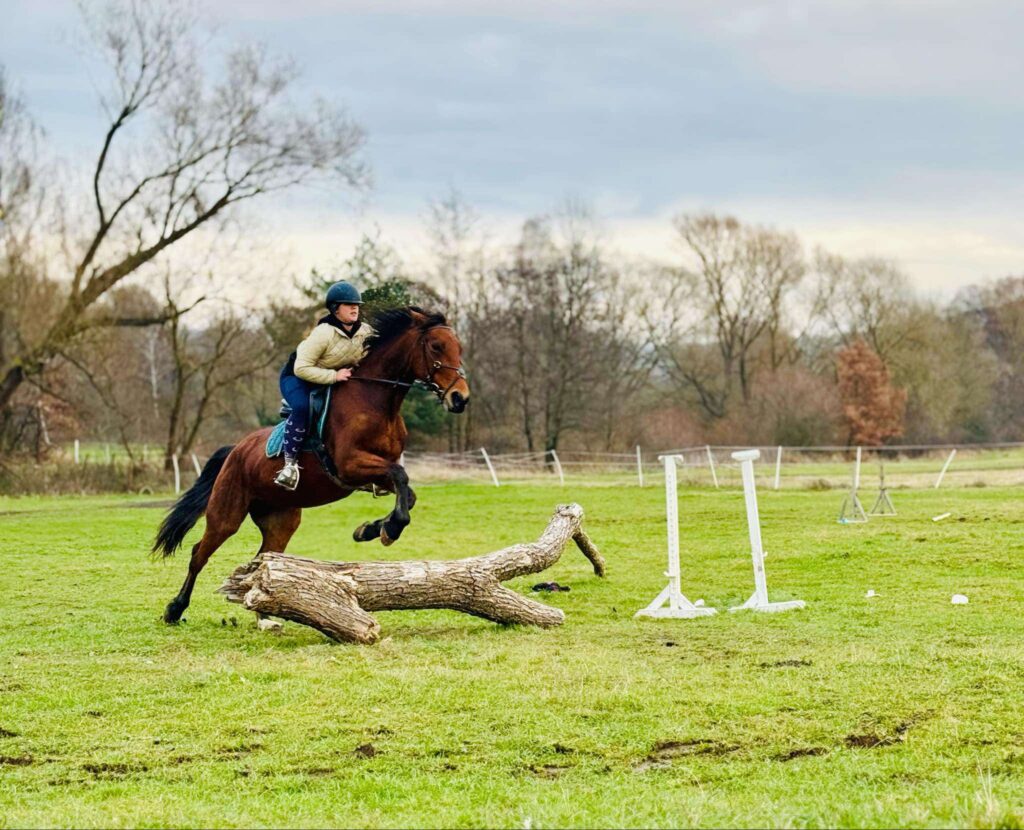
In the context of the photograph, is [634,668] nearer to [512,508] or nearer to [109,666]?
[109,666]

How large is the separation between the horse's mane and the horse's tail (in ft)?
7.16

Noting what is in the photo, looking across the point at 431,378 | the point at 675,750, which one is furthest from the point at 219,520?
the point at 675,750

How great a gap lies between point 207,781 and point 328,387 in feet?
15.5

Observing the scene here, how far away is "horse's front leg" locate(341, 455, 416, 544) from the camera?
907 cm

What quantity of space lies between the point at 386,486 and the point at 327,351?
1.28 meters

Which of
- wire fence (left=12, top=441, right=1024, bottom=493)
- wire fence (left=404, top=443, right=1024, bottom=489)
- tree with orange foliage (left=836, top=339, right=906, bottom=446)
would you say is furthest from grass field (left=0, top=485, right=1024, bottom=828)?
tree with orange foliage (left=836, top=339, right=906, bottom=446)

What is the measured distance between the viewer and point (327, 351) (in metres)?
9.70

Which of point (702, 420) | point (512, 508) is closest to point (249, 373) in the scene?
point (512, 508)

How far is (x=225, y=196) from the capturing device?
126 feet

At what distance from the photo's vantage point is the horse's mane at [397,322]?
9789 millimetres

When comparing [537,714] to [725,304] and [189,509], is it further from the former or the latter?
[725,304]

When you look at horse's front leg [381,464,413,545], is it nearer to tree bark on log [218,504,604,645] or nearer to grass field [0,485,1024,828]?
tree bark on log [218,504,604,645]

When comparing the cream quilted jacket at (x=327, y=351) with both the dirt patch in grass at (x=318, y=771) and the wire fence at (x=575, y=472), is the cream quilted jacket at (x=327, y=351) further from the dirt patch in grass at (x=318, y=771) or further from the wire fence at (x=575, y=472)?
the wire fence at (x=575, y=472)

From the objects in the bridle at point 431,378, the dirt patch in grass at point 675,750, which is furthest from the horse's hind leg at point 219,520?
the dirt patch in grass at point 675,750
